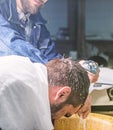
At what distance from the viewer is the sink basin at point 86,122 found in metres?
1.03

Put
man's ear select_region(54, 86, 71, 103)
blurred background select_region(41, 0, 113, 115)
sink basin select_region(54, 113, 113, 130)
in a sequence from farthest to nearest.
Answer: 1. blurred background select_region(41, 0, 113, 115)
2. sink basin select_region(54, 113, 113, 130)
3. man's ear select_region(54, 86, 71, 103)

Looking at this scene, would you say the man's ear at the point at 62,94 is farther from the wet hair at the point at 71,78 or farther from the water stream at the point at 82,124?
the water stream at the point at 82,124

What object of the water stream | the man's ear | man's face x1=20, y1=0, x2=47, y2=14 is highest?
man's face x1=20, y1=0, x2=47, y2=14

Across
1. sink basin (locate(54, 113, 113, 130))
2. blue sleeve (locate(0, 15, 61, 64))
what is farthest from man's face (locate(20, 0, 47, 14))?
sink basin (locate(54, 113, 113, 130))

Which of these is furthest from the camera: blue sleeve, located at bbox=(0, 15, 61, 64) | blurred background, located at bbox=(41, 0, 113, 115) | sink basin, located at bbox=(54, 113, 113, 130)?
blurred background, located at bbox=(41, 0, 113, 115)

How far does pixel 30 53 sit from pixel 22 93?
53cm

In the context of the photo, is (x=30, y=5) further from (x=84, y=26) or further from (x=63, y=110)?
(x=84, y=26)

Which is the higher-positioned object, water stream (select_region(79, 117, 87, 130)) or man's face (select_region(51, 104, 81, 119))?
man's face (select_region(51, 104, 81, 119))

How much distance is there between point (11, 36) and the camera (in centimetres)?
123

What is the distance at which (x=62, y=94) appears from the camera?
2.43 feet

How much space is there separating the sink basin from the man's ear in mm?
298

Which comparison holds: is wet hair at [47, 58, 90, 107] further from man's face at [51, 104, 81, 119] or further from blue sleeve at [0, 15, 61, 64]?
blue sleeve at [0, 15, 61, 64]

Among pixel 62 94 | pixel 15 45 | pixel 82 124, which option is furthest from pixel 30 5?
pixel 62 94

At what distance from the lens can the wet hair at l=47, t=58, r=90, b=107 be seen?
74cm
